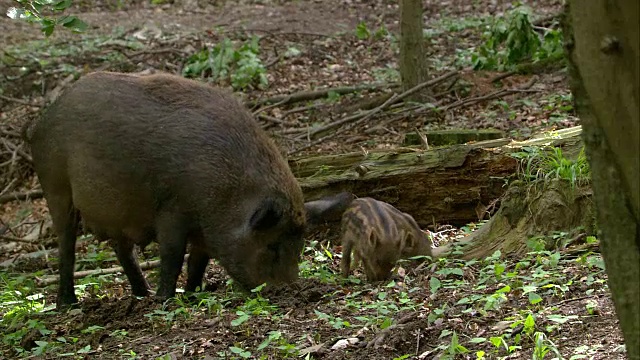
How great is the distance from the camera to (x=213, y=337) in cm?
589

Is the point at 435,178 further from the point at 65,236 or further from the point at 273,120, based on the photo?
the point at 273,120

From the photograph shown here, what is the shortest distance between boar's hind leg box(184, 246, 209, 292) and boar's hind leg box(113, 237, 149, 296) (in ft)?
1.82

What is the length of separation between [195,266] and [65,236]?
1241 millimetres

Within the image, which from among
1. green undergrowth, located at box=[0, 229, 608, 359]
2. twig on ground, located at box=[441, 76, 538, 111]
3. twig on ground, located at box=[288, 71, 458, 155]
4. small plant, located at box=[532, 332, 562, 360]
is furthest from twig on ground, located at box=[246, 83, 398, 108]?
small plant, located at box=[532, 332, 562, 360]

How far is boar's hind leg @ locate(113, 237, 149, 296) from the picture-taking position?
312 inches

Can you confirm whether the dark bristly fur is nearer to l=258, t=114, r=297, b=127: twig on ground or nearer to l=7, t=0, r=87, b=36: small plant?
l=7, t=0, r=87, b=36: small plant

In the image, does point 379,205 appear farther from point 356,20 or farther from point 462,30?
point 356,20

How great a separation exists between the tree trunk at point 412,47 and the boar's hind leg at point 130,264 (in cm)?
588

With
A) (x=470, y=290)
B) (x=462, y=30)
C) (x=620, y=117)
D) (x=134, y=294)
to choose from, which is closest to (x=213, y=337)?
(x=470, y=290)

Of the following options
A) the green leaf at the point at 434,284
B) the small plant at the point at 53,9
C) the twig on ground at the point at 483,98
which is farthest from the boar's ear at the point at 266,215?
the twig on ground at the point at 483,98

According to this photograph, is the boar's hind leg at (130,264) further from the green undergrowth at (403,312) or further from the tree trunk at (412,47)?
the tree trunk at (412,47)

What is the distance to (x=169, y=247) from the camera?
23.7ft

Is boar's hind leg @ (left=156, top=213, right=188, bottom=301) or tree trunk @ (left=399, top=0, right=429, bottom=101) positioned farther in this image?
tree trunk @ (left=399, top=0, right=429, bottom=101)

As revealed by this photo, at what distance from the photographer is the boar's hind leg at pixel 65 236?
7.81 m
